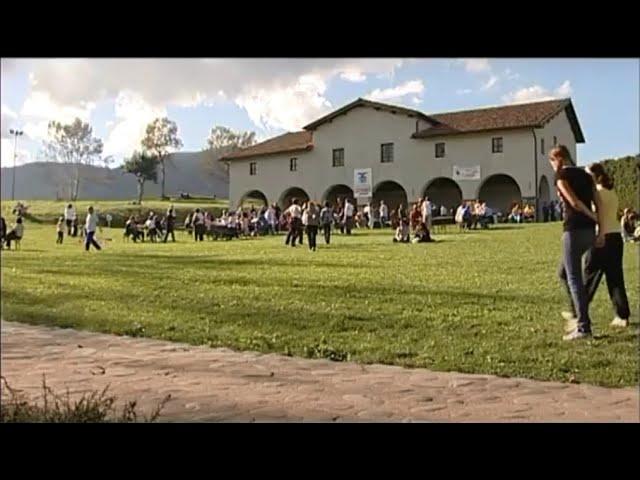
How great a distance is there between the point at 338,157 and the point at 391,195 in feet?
1.37

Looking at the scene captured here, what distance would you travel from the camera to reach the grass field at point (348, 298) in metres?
4.48

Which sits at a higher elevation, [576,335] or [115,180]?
[115,180]

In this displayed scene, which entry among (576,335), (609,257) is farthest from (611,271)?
(576,335)

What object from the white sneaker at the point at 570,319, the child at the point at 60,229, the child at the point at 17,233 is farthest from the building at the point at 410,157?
the child at the point at 17,233

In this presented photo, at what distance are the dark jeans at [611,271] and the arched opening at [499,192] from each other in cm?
56

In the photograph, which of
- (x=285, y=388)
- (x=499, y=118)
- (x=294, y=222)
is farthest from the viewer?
(x=294, y=222)

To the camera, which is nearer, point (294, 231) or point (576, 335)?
point (576, 335)

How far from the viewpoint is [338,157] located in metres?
4.99

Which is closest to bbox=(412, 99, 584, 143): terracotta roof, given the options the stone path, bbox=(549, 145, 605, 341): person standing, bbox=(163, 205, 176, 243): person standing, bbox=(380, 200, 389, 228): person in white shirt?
bbox=(549, 145, 605, 341): person standing

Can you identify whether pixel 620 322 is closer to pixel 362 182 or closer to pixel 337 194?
pixel 362 182

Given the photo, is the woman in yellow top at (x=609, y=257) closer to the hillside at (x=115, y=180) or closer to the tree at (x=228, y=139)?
the tree at (x=228, y=139)
